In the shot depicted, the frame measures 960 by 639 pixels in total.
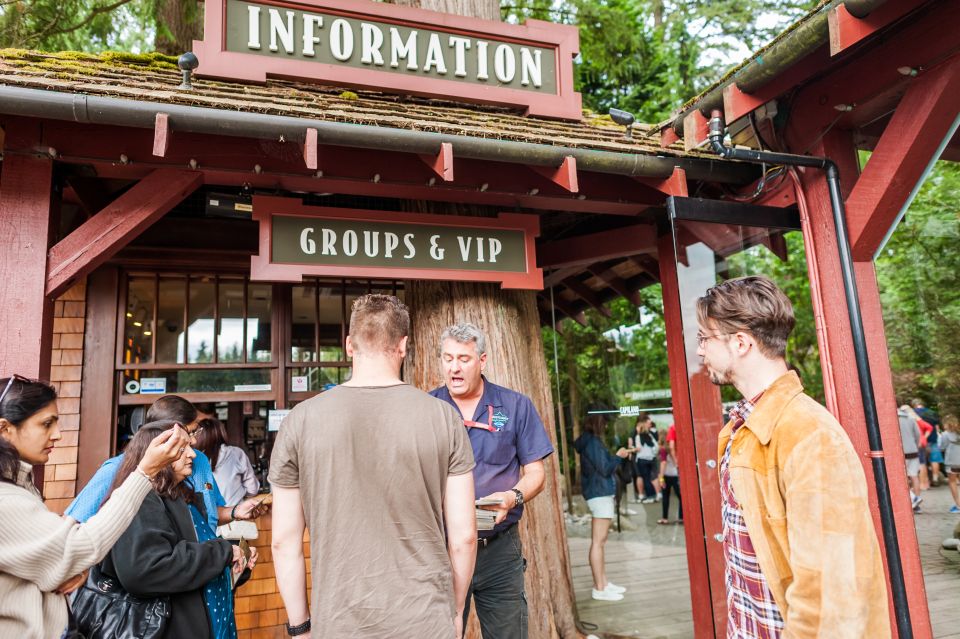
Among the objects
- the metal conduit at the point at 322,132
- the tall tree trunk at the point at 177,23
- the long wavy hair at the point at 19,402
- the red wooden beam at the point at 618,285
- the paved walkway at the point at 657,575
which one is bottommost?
the paved walkway at the point at 657,575

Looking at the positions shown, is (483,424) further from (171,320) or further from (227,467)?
(171,320)

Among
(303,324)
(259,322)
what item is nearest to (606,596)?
Result: (303,324)

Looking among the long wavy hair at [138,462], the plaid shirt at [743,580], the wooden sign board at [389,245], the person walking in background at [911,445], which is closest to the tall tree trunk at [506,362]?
the wooden sign board at [389,245]

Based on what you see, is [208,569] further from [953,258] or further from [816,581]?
[953,258]

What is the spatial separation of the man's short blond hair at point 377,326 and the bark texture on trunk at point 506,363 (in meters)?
2.08

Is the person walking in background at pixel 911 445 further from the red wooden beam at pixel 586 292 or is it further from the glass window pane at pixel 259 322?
the glass window pane at pixel 259 322

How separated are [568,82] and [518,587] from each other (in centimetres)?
375

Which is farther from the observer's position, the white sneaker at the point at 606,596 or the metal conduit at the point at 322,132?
the white sneaker at the point at 606,596

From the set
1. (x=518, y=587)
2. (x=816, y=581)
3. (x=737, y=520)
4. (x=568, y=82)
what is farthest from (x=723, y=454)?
(x=568, y=82)

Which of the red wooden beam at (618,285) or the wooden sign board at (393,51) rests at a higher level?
the wooden sign board at (393,51)

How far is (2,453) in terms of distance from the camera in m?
2.02

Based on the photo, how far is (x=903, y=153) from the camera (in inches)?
125

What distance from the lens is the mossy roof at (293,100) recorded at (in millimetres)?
3238

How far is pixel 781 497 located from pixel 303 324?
182 inches
